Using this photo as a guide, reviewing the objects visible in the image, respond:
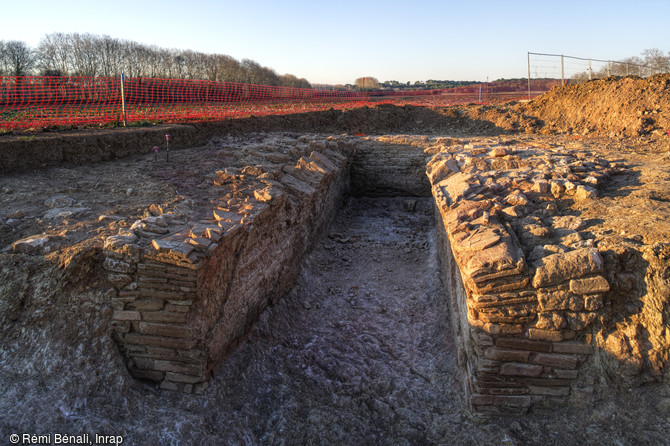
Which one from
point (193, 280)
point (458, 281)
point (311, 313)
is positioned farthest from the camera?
point (311, 313)

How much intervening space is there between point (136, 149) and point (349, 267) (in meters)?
3.98

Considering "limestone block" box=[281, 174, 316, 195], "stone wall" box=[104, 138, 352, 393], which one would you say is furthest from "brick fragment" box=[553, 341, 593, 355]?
"limestone block" box=[281, 174, 316, 195]

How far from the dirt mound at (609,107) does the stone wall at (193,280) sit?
895 centimetres

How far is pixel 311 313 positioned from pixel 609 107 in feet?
31.5

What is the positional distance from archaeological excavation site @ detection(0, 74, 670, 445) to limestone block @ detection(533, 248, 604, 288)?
0.01 m

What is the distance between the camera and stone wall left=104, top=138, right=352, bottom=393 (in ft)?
10.7

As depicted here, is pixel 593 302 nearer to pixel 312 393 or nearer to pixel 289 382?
pixel 312 393

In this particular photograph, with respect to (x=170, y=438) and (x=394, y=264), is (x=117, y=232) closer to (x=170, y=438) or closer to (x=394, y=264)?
(x=170, y=438)

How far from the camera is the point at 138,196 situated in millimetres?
4789

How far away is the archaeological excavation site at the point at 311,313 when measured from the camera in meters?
3.08

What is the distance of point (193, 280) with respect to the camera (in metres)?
3.22

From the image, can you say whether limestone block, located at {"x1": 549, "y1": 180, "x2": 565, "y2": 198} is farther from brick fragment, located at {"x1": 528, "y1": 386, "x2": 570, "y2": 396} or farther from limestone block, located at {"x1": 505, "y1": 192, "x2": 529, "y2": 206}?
brick fragment, located at {"x1": 528, "y1": 386, "x2": 570, "y2": 396}

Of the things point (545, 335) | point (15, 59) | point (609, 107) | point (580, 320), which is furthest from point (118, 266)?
point (15, 59)

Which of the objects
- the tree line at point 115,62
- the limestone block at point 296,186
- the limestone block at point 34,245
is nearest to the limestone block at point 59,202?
the limestone block at point 34,245
